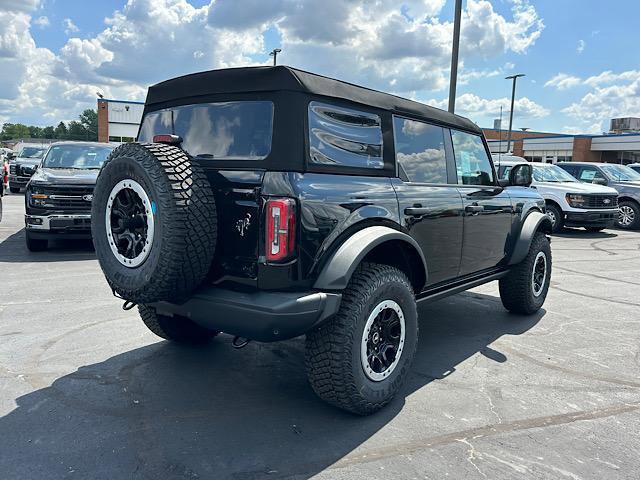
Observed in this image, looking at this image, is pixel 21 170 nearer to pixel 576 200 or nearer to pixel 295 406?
pixel 576 200

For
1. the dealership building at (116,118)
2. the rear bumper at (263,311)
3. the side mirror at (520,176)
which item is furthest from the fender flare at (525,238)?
the dealership building at (116,118)

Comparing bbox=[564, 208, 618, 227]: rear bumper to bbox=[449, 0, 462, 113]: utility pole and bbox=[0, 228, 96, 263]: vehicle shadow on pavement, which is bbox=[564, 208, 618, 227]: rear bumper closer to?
bbox=[449, 0, 462, 113]: utility pole

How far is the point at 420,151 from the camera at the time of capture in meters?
3.82

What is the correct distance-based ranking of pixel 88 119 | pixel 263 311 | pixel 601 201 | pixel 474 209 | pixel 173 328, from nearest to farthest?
pixel 263 311, pixel 173 328, pixel 474 209, pixel 601 201, pixel 88 119

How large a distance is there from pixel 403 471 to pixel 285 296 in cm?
105

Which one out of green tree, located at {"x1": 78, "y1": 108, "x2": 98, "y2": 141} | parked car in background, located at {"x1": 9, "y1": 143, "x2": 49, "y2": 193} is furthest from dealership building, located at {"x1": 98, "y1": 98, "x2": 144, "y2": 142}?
green tree, located at {"x1": 78, "y1": 108, "x2": 98, "y2": 141}

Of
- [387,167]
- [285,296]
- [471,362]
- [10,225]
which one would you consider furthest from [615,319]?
[10,225]

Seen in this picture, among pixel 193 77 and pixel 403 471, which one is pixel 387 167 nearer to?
pixel 193 77

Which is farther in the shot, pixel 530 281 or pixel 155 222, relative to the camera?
pixel 530 281

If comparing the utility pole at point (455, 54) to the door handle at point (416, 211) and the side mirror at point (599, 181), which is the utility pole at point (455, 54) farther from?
the door handle at point (416, 211)

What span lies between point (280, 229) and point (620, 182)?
1416 centimetres

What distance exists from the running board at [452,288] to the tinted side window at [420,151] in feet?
2.78

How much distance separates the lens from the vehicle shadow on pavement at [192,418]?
8.27 ft

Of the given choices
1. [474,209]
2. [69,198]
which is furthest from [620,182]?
[69,198]
